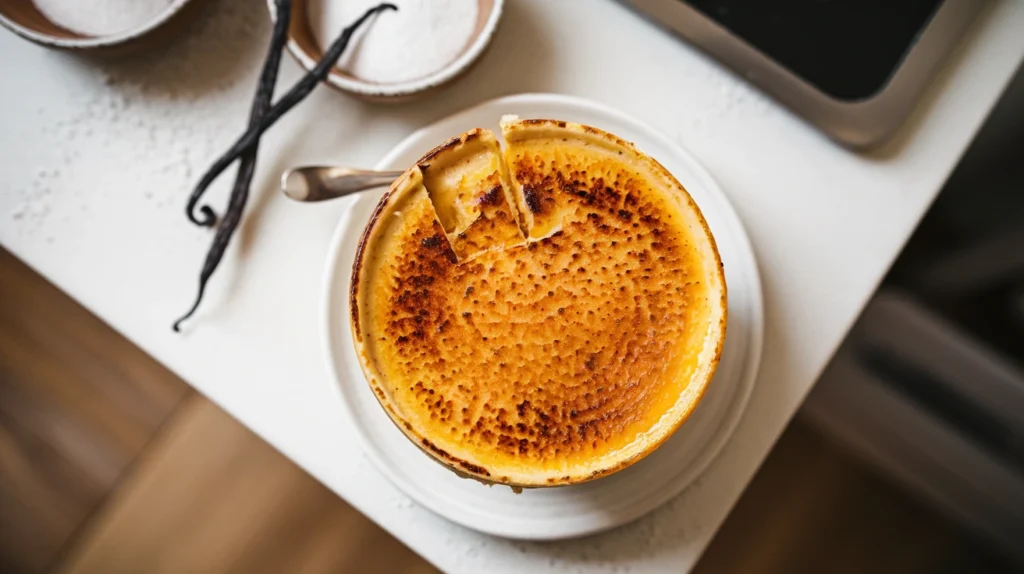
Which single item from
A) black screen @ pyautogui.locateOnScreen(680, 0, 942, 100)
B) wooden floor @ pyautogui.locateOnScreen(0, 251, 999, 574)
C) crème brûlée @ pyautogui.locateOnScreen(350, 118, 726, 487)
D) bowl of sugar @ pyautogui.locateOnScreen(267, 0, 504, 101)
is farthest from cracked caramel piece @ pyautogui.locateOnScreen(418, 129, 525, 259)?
wooden floor @ pyautogui.locateOnScreen(0, 251, 999, 574)

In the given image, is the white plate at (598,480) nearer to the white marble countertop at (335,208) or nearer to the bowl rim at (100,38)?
the white marble countertop at (335,208)

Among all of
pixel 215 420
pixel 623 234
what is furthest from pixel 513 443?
pixel 215 420

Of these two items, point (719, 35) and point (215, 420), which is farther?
point (215, 420)

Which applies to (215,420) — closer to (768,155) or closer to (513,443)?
(513,443)

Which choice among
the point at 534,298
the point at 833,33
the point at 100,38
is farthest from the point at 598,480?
the point at 100,38

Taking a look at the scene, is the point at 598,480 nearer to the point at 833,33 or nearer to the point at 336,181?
the point at 336,181

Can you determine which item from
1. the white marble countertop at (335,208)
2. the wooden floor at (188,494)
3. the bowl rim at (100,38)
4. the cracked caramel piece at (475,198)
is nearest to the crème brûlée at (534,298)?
the cracked caramel piece at (475,198)

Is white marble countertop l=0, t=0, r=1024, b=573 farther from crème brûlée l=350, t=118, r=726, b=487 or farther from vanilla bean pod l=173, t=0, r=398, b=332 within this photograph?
crème brûlée l=350, t=118, r=726, b=487
